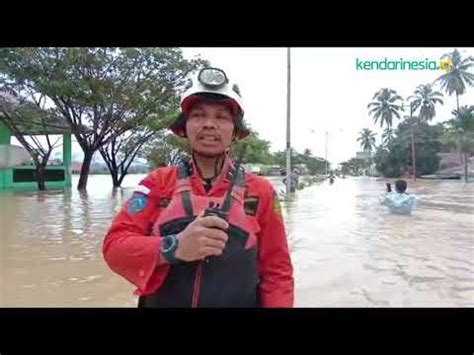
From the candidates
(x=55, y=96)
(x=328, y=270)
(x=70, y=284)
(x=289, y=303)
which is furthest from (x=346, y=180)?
(x=289, y=303)

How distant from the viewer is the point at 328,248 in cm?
337

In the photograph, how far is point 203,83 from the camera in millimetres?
1071

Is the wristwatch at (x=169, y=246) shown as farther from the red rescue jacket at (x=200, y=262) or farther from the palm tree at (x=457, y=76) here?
the palm tree at (x=457, y=76)

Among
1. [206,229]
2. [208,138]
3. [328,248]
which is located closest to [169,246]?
[206,229]

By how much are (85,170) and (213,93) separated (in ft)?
7.12

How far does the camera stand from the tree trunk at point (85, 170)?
115 inches

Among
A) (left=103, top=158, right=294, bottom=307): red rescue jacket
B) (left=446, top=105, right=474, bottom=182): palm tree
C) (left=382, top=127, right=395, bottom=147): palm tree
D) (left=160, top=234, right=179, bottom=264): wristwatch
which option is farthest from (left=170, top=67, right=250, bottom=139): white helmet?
(left=382, top=127, right=395, bottom=147): palm tree

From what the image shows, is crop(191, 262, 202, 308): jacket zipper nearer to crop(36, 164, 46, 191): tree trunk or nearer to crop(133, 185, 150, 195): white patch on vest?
crop(133, 185, 150, 195): white patch on vest

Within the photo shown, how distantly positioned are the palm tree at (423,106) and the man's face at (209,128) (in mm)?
1500

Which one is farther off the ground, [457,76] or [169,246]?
[457,76]

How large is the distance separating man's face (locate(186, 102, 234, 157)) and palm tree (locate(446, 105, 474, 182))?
69.8 inches

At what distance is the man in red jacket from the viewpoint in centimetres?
98

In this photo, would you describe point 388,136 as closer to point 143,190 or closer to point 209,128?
point 209,128

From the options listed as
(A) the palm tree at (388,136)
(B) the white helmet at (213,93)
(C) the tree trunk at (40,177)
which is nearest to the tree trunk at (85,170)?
(C) the tree trunk at (40,177)
